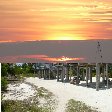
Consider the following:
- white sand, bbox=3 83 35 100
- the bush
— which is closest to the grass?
white sand, bbox=3 83 35 100

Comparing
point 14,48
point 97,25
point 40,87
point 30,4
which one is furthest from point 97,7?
point 40,87

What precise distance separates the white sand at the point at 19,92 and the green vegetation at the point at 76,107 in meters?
0.88

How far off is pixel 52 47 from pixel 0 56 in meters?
1.02

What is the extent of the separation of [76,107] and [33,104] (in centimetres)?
87

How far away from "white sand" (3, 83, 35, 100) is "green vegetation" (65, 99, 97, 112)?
88 centimetres

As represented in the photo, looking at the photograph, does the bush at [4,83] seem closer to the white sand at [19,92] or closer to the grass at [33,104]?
the white sand at [19,92]

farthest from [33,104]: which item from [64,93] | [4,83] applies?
[4,83]

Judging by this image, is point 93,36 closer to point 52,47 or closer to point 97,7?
point 97,7

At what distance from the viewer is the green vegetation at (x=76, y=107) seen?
800 centimetres

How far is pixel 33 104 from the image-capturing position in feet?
27.3

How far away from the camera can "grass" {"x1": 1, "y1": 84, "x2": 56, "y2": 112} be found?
323 inches

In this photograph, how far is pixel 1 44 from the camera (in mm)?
8070

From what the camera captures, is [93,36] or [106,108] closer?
[93,36]

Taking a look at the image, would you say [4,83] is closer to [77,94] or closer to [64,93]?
[64,93]
